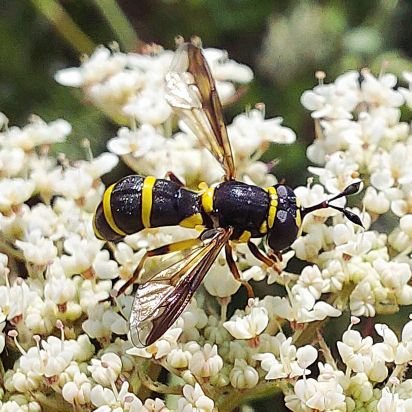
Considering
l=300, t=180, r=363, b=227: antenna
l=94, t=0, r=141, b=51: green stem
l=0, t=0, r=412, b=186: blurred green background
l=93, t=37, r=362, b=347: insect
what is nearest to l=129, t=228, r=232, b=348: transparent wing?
l=93, t=37, r=362, b=347: insect

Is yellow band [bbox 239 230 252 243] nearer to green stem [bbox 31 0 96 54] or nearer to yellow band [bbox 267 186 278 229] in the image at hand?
yellow band [bbox 267 186 278 229]

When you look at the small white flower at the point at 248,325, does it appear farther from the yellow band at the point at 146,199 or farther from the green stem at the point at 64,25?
the green stem at the point at 64,25

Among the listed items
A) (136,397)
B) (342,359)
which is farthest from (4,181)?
(342,359)

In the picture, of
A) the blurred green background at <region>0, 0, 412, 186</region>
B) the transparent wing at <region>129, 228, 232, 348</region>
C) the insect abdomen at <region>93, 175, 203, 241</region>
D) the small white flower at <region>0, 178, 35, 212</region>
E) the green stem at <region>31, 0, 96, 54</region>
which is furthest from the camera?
the green stem at <region>31, 0, 96, 54</region>

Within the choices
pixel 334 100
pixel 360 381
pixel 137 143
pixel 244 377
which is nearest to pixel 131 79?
pixel 137 143

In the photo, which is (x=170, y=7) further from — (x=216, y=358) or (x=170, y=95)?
(x=216, y=358)

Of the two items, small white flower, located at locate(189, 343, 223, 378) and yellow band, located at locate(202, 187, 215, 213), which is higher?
yellow band, located at locate(202, 187, 215, 213)
